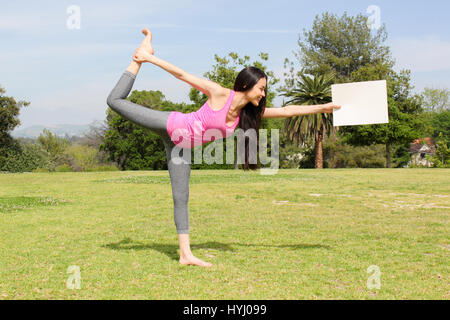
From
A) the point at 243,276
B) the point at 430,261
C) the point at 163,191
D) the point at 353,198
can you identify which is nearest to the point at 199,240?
the point at 243,276

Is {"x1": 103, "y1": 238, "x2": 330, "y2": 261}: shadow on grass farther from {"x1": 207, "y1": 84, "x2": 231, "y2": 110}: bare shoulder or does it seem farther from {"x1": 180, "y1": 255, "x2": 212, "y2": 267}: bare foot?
{"x1": 207, "y1": 84, "x2": 231, "y2": 110}: bare shoulder

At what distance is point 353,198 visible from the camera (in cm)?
1335

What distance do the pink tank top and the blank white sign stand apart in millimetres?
1488

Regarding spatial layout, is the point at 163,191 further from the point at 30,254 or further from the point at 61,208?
the point at 30,254

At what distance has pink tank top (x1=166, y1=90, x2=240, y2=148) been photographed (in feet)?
16.9

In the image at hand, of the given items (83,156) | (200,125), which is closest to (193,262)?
(200,125)

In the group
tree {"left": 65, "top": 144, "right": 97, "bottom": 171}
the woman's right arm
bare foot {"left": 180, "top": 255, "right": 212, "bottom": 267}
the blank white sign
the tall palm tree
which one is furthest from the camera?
tree {"left": 65, "top": 144, "right": 97, "bottom": 171}

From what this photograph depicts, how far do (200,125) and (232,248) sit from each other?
232cm

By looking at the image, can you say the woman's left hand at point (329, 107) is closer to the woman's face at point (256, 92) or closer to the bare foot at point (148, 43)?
the woman's face at point (256, 92)

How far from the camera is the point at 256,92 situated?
517 centimetres

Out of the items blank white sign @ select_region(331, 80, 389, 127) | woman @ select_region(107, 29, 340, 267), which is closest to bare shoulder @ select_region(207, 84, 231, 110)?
woman @ select_region(107, 29, 340, 267)

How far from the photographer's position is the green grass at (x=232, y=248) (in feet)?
15.1

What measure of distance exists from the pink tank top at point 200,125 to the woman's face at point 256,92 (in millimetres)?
214

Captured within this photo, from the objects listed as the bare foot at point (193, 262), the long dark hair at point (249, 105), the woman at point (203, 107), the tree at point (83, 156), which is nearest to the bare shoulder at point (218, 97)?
the woman at point (203, 107)
